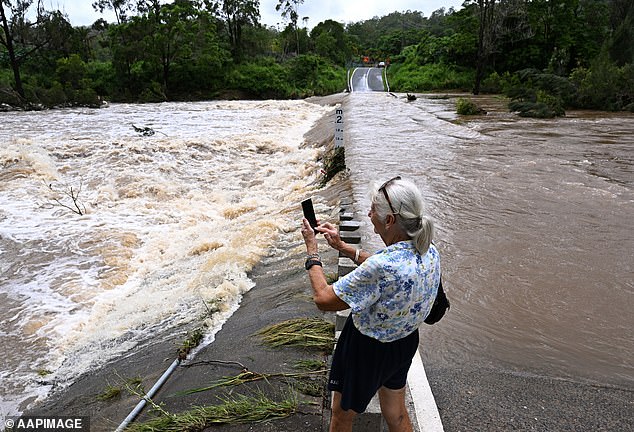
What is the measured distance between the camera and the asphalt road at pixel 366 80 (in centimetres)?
3931

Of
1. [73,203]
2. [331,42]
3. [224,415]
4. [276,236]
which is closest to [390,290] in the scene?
[224,415]

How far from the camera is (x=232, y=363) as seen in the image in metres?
3.22

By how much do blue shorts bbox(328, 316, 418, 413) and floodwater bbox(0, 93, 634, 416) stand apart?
1.63 metres

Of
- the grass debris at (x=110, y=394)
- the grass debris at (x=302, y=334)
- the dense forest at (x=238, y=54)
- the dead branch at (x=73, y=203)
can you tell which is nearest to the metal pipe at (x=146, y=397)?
the grass debris at (x=110, y=394)

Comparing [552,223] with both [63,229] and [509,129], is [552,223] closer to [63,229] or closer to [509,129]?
[63,229]

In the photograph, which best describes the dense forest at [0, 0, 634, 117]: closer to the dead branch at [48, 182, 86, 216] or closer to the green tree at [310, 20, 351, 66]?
the green tree at [310, 20, 351, 66]

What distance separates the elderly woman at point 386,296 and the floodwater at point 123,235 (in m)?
2.48

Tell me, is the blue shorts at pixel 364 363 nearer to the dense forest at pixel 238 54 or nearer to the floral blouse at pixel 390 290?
the floral blouse at pixel 390 290

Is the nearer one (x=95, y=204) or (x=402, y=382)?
(x=402, y=382)

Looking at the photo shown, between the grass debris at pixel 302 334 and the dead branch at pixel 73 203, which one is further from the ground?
the grass debris at pixel 302 334

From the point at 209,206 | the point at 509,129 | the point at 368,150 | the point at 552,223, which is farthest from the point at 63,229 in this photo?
the point at 509,129

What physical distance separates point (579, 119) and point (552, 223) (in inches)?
529

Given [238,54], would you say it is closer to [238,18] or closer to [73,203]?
[238,18]

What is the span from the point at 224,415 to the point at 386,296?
141 cm
